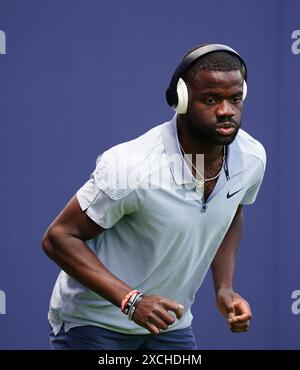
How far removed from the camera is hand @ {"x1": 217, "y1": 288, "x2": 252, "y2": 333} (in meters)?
2.58

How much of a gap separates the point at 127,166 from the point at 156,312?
372 millimetres

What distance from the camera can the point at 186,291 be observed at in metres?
2.79

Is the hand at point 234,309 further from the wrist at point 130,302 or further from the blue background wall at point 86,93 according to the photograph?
the blue background wall at point 86,93

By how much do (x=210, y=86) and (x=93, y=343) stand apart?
0.75 metres

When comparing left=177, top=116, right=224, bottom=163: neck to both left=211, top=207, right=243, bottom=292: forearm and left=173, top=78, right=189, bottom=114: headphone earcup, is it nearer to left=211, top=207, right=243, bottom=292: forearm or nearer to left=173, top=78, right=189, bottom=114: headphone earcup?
left=173, top=78, right=189, bottom=114: headphone earcup

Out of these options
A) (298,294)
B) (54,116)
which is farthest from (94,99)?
(298,294)

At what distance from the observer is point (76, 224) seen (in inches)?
102

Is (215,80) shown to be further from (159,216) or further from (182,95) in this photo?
(159,216)

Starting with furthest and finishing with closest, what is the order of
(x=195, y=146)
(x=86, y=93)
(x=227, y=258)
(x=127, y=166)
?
(x=86, y=93) < (x=227, y=258) < (x=195, y=146) < (x=127, y=166)

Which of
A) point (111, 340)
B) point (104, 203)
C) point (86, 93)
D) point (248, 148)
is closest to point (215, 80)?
point (248, 148)

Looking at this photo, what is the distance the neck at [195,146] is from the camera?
266cm

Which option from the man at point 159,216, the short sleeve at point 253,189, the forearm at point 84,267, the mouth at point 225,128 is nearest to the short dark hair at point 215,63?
the man at point 159,216

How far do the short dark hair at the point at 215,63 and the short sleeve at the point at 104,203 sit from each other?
336 mm

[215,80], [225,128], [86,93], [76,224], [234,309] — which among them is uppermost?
[215,80]
